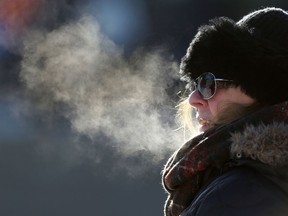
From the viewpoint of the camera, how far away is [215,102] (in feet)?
5.03

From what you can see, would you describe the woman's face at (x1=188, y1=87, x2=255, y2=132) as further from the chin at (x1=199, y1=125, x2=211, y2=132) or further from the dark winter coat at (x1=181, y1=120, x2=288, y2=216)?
the dark winter coat at (x1=181, y1=120, x2=288, y2=216)

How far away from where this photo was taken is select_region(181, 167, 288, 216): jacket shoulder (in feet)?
3.81

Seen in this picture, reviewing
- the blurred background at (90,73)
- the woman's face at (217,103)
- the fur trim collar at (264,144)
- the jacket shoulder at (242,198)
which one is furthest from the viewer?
the blurred background at (90,73)

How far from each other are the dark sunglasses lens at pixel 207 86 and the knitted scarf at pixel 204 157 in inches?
6.5

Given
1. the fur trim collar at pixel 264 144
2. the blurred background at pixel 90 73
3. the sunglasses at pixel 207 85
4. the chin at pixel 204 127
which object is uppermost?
the blurred background at pixel 90 73

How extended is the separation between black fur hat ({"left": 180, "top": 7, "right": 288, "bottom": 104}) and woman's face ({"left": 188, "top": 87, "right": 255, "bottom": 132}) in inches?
0.9

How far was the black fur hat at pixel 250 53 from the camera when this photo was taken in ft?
4.96

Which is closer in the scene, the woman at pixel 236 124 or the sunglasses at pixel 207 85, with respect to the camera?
the woman at pixel 236 124

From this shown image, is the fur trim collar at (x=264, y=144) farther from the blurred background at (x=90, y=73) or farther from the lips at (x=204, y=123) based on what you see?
the blurred background at (x=90, y=73)

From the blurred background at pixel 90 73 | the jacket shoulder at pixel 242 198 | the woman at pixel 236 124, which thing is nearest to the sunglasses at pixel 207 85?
the woman at pixel 236 124

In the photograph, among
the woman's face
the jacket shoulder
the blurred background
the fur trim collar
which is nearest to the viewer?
the jacket shoulder

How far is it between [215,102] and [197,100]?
87 mm

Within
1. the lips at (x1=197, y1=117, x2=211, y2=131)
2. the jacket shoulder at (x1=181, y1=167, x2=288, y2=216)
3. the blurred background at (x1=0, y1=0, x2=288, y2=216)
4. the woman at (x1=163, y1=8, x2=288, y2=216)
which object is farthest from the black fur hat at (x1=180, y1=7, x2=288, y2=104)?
the blurred background at (x1=0, y1=0, x2=288, y2=216)

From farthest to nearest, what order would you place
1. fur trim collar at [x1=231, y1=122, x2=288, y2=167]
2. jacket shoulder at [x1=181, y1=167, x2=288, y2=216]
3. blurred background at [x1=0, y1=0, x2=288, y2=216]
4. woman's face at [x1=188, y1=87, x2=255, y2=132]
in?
blurred background at [x1=0, y1=0, x2=288, y2=216]
woman's face at [x1=188, y1=87, x2=255, y2=132]
fur trim collar at [x1=231, y1=122, x2=288, y2=167]
jacket shoulder at [x1=181, y1=167, x2=288, y2=216]
